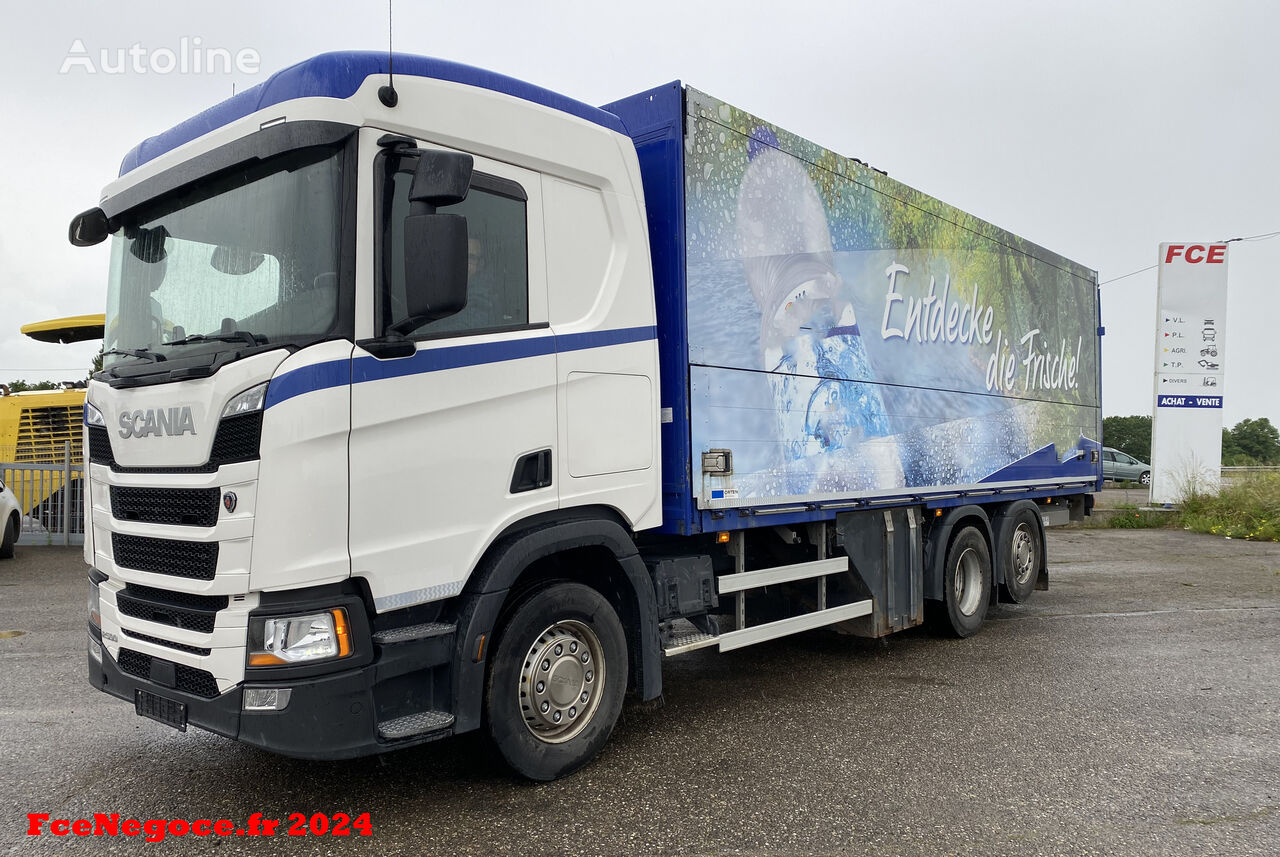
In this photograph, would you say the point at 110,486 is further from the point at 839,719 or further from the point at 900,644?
the point at 900,644

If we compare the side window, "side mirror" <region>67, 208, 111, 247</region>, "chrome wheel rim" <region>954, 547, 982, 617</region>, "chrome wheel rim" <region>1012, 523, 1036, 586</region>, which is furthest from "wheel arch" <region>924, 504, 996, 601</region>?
"side mirror" <region>67, 208, 111, 247</region>

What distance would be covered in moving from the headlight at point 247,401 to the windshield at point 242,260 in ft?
0.78

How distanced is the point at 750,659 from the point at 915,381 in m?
2.54

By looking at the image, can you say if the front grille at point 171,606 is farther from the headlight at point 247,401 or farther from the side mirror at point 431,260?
the side mirror at point 431,260

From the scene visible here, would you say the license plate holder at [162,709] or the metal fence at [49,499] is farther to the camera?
the metal fence at [49,499]

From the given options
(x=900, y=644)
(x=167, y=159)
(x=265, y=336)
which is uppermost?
(x=167, y=159)

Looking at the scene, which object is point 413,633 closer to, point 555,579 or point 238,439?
point 555,579

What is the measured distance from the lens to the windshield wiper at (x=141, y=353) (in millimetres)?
3814

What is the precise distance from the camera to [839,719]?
5.34 meters

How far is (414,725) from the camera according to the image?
362cm

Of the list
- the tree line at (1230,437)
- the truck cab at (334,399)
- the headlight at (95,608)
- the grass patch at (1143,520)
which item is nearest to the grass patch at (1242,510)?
the grass patch at (1143,520)

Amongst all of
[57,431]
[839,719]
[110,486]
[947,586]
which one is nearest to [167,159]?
[110,486]

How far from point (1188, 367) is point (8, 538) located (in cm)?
2223

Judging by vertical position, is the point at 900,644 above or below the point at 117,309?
below
